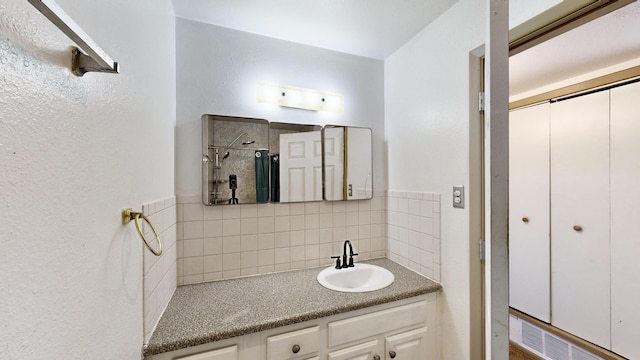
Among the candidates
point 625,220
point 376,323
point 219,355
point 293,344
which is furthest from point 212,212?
point 625,220

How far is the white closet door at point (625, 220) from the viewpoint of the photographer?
1.72 metres

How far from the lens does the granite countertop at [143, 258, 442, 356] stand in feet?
3.30

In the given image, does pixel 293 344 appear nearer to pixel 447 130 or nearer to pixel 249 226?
pixel 249 226

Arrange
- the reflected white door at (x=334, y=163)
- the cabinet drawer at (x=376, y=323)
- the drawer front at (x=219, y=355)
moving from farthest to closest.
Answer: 1. the reflected white door at (x=334, y=163)
2. the cabinet drawer at (x=376, y=323)
3. the drawer front at (x=219, y=355)

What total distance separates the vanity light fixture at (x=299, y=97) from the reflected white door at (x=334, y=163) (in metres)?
0.19

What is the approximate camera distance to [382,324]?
1317 millimetres

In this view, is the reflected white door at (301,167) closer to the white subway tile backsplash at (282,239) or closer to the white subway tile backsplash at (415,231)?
the white subway tile backsplash at (282,239)

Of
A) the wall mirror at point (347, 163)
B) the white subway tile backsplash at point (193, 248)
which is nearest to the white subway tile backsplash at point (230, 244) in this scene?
the white subway tile backsplash at point (193, 248)

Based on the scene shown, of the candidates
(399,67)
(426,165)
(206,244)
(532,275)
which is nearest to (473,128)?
(426,165)

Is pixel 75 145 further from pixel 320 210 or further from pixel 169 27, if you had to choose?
pixel 320 210

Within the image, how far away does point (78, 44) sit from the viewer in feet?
1.37

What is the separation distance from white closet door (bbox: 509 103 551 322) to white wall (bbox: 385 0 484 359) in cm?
156

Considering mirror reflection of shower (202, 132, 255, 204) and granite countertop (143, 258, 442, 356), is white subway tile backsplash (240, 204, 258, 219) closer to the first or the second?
mirror reflection of shower (202, 132, 255, 204)

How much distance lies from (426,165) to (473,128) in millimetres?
356
